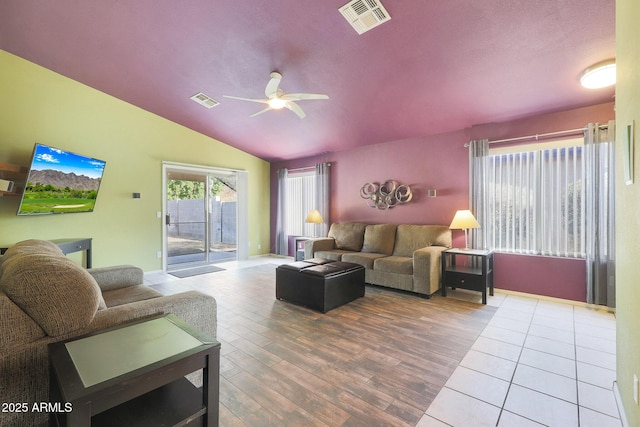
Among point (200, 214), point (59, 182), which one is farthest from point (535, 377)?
point (200, 214)

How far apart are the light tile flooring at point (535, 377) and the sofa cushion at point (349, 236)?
97.5 inches

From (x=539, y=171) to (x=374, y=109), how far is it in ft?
7.94

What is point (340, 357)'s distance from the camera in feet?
7.60

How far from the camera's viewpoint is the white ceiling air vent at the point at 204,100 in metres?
4.34

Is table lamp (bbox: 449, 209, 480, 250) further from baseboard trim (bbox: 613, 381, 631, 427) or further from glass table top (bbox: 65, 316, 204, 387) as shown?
glass table top (bbox: 65, 316, 204, 387)

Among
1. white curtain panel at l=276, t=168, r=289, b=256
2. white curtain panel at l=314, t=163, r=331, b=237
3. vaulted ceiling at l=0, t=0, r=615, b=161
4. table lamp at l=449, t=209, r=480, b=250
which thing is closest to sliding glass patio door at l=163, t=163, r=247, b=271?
white curtain panel at l=276, t=168, r=289, b=256

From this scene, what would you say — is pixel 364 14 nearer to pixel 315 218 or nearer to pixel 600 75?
pixel 600 75

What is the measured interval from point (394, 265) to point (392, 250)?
70cm

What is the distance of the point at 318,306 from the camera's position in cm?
330

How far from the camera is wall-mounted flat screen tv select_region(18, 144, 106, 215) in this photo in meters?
3.56

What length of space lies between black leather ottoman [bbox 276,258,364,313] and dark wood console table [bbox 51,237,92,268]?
282 centimetres

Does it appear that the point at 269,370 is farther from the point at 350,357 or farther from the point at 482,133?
the point at 482,133

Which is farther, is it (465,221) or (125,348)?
(465,221)

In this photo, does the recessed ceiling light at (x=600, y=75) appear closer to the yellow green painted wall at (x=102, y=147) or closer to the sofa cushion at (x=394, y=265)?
the sofa cushion at (x=394, y=265)
